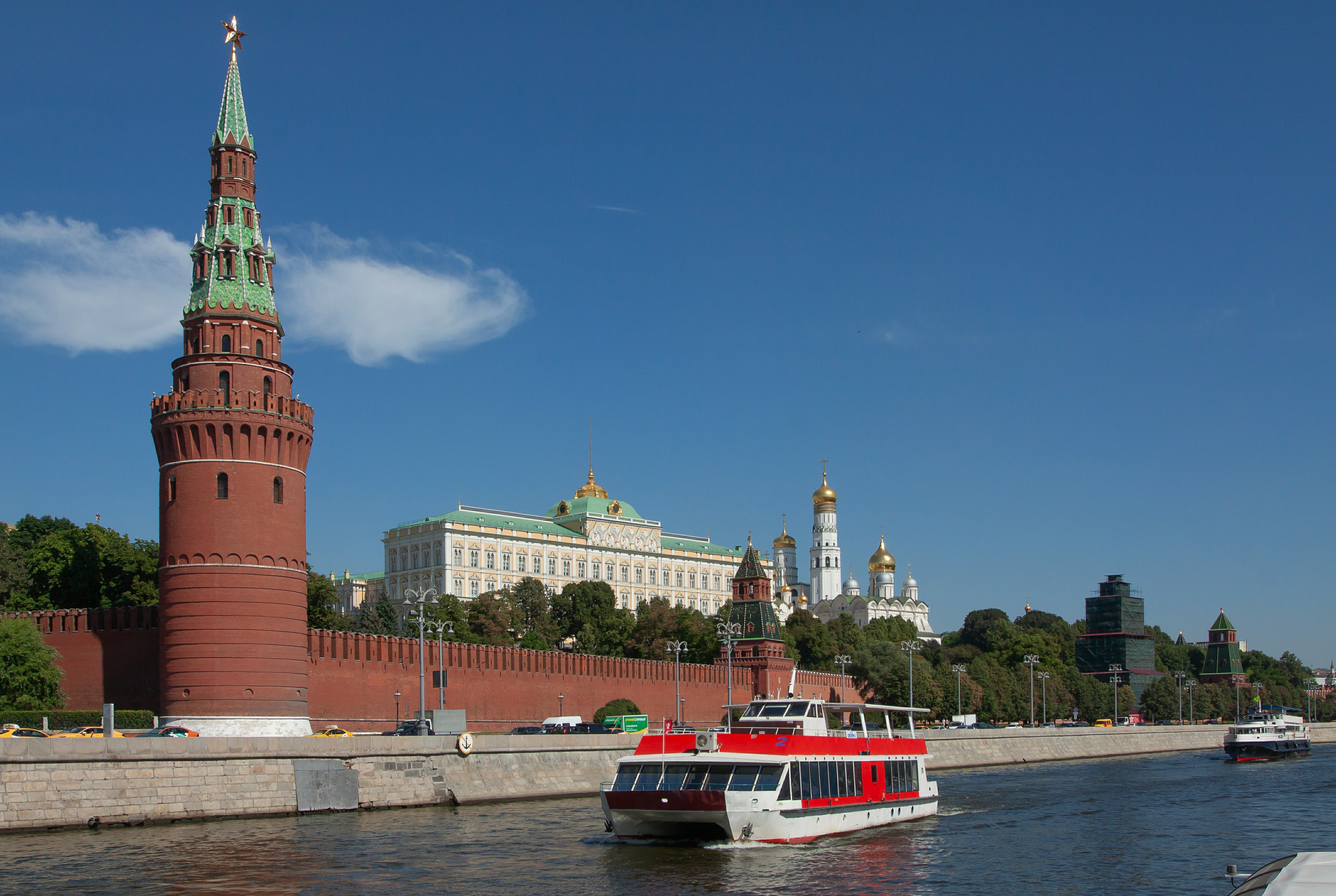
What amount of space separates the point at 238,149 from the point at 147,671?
835 inches

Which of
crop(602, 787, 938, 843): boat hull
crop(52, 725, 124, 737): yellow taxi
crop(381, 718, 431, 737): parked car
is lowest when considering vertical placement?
crop(602, 787, 938, 843): boat hull

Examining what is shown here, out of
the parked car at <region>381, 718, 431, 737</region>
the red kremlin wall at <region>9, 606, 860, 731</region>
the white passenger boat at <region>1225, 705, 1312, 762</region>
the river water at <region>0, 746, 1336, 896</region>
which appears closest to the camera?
the river water at <region>0, 746, 1336, 896</region>

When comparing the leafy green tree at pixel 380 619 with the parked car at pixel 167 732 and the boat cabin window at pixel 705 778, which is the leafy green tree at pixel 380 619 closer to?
the parked car at pixel 167 732

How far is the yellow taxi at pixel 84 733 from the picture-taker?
41031 millimetres

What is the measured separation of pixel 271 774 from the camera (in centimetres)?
3966

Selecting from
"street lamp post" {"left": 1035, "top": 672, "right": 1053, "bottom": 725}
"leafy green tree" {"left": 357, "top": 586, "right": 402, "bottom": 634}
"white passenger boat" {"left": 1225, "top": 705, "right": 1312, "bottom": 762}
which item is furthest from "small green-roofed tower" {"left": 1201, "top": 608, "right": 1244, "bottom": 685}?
"leafy green tree" {"left": 357, "top": 586, "right": 402, "bottom": 634}

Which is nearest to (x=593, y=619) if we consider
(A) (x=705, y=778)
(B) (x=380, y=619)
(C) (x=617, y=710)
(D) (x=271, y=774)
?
(B) (x=380, y=619)

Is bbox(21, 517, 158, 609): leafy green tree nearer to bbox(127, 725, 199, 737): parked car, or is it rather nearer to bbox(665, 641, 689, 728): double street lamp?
bbox(127, 725, 199, 737): parked car

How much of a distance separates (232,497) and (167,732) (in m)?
8.91

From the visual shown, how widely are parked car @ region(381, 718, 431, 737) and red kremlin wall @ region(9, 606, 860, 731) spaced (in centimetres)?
658

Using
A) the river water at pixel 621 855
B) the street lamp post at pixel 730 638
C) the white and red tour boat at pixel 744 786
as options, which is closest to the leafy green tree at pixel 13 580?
the river water at pixel 621 855

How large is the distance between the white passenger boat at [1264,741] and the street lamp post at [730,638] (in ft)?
102

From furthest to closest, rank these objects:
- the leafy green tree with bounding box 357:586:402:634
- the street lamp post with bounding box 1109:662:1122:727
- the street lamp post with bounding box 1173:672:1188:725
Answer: the street lamp post with bounding box 1173:672:1188:725 → the street lamp post with bounding box 1109:662:1122:727 → the leafy green tree with bounding box 357:586:402:634

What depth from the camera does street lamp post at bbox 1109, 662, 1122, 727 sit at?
411 ft
